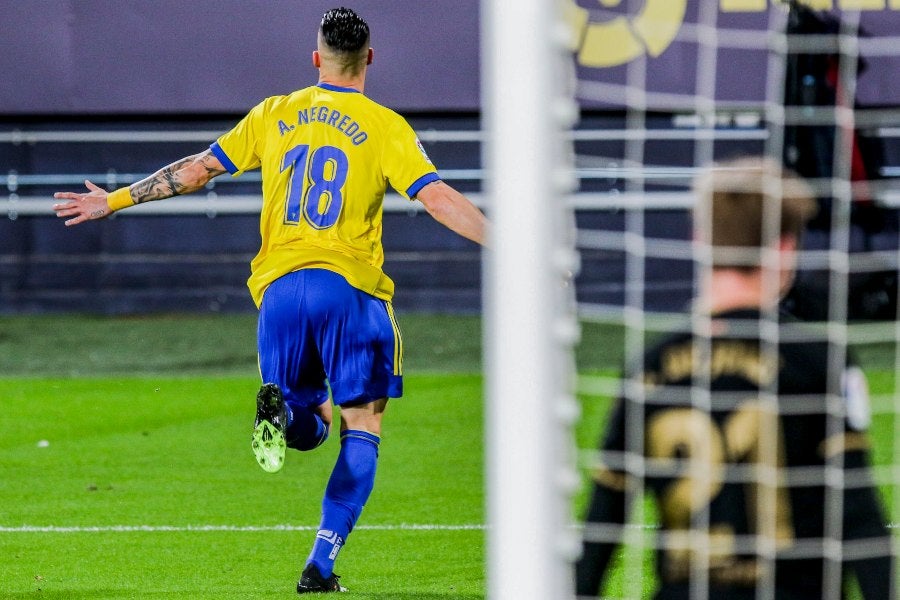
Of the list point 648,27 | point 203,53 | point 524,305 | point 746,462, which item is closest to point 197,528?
point 746,462

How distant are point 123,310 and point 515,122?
11.1 metres

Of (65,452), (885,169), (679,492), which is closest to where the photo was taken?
(679,492)

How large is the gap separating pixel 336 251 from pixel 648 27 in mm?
7043

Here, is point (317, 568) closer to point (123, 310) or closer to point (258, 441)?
point (258, 441)

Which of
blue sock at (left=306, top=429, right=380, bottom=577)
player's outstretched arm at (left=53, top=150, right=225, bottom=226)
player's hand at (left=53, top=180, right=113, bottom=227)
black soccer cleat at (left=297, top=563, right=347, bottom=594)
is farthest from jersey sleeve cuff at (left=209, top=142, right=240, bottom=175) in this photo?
black soccer cleat at (left=297, top=563, right=347, bottom=594)

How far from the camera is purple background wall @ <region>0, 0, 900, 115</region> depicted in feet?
40.2

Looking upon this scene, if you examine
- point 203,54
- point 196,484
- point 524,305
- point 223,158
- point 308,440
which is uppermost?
point 203,54

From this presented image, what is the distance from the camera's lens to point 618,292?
1318 centimetres

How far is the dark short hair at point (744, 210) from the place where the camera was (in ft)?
9.53

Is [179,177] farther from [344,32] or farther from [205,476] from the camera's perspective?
[205,476]

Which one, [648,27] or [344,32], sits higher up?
[648,27]

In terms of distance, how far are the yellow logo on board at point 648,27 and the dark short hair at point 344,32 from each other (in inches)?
264

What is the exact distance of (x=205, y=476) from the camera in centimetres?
693

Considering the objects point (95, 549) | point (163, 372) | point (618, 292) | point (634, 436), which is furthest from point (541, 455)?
point (618, 292)
